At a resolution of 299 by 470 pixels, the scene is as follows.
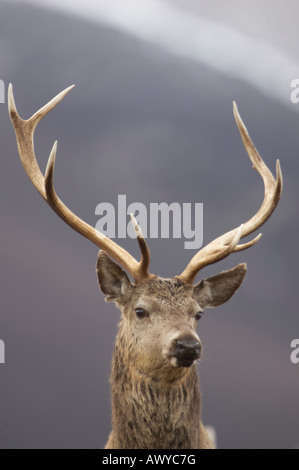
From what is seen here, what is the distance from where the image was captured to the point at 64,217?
3.46 metres

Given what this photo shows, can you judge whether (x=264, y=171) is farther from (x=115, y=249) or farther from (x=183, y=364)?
(x=183, y=364)

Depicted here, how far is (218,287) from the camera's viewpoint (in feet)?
11.2

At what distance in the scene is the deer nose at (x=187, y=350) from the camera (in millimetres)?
2756

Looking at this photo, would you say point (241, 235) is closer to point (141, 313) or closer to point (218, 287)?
point (218, 287)

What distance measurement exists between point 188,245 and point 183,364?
2.10 m

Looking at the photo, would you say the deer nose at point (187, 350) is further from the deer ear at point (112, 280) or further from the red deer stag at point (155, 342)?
the deer ear at point (112, 280)

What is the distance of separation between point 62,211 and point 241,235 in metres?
1.08

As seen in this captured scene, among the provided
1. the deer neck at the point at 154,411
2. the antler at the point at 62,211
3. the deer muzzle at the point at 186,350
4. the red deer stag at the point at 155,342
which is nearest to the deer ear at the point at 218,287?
the red deer stag at the point at 155,342

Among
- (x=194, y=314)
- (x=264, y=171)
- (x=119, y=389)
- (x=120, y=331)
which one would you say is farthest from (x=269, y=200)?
(x=119, y=389)

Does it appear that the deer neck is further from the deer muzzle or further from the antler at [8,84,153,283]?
the antler at [8,84,153,283]

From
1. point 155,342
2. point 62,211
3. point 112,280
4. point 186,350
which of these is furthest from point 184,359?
Result: point 62,211

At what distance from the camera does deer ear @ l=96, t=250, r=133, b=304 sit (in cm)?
324

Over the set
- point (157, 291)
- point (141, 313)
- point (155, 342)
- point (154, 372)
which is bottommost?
point (154, 372)

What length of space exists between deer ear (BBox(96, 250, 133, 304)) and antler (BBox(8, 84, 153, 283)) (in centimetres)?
7
